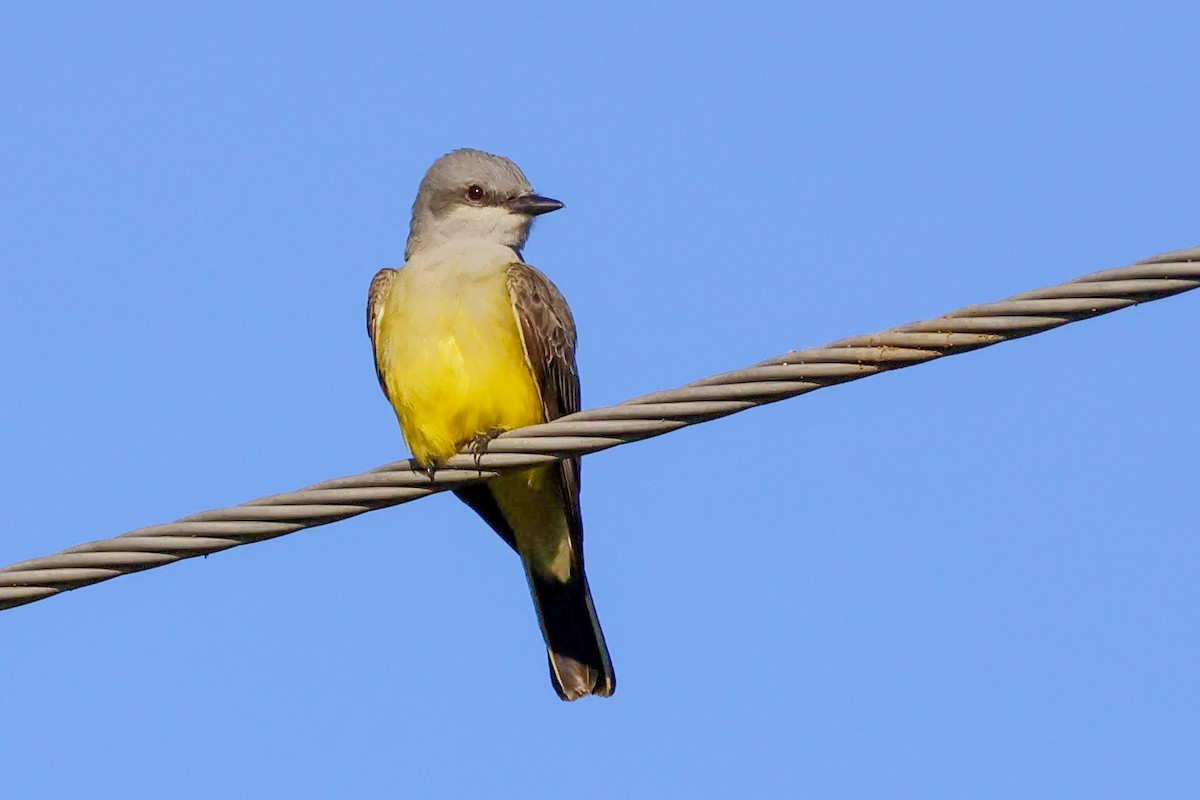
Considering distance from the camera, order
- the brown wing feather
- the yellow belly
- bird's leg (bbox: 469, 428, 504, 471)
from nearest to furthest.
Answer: bird's leg (bbox: 469, 428, 504, 471) < the yellow belly < the brown wing feather

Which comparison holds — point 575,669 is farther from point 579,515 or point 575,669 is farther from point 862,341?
point 862,341

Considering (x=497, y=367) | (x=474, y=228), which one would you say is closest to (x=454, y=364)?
(x=497, y=367)

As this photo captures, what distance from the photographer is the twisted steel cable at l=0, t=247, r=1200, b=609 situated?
3.98 meters

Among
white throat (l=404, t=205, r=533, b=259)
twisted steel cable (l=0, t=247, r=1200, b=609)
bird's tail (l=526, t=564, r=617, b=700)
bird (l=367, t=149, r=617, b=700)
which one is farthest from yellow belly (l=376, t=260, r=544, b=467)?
twisted steel cable (l=0, t=247, r=1200, b=609)

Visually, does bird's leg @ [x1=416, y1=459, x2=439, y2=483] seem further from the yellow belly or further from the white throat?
the white throat

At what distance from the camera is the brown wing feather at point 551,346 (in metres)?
6.52

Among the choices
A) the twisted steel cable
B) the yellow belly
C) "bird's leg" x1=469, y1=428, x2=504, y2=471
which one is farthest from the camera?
the yellow belly

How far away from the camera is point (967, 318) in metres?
4.20

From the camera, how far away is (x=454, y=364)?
6332 mm

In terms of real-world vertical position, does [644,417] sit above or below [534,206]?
below

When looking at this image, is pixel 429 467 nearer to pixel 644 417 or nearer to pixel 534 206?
pixel 644 417

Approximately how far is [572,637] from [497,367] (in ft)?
4.15

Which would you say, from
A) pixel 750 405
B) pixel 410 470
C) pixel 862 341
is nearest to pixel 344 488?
pixel 410 470

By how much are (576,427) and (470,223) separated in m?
2.90
